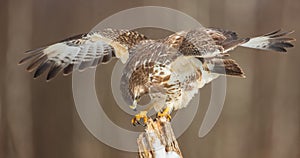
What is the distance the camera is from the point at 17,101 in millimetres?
971

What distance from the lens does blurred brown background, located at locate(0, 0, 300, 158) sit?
0.95 metres

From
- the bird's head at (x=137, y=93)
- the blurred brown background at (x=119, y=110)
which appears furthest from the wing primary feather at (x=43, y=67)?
the blurred brown background at (x=119, y=110)

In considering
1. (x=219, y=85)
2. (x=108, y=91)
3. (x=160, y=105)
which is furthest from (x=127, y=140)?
(x=160, y=105)

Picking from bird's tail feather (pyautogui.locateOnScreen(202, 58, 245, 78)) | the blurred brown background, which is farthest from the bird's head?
the blurred brown background

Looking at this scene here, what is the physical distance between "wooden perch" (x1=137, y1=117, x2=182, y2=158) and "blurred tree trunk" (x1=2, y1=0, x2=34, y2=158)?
44 cm

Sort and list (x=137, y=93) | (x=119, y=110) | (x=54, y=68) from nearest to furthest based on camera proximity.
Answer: (x=137, y=93), (x=54, y=68), (x=119, y=110)

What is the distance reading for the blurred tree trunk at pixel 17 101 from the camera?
95cm

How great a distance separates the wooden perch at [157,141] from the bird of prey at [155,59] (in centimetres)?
1

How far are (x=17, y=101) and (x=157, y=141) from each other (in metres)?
0.47

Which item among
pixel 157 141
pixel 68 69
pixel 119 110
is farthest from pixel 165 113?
pixel 119 110

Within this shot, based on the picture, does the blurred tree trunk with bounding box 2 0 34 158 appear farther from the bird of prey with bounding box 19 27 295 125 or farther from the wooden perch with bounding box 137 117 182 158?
the wooden perch with bounding box 137 117 182 158

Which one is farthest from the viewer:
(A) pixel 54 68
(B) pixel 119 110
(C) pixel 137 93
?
(B) pixel 119 110

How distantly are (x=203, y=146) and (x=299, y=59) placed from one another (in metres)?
0.30

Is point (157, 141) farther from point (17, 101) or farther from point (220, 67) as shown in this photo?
point (17, 101)
